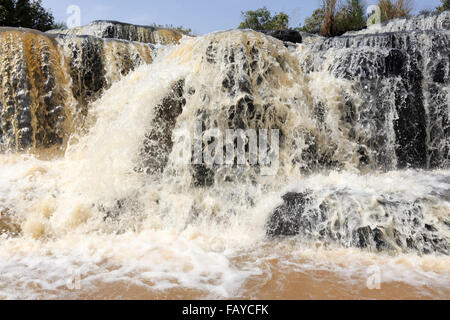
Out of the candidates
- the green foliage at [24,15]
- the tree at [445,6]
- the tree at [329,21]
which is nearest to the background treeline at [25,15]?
the green foliage at [24,15]

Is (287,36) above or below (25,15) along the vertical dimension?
below

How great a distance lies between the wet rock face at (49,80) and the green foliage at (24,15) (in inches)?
370

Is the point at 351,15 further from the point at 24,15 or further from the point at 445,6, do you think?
the point at 24,15

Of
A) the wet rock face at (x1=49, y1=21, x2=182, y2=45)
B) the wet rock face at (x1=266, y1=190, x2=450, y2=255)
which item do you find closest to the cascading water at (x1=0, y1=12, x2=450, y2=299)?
the wet rock face at (x1=266, y1=190, x2=450, y2=255)

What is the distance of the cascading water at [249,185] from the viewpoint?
2.63 metres

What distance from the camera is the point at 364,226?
10.1 ft

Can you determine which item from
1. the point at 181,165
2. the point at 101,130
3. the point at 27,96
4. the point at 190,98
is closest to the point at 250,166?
the point at 181,165

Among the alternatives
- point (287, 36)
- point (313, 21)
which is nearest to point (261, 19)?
point (313, 21)

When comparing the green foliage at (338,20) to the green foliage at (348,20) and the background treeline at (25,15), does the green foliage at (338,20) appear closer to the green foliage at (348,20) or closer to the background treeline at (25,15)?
the green foliage at (348,20)

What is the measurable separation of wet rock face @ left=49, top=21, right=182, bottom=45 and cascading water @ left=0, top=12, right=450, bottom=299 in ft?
14.3

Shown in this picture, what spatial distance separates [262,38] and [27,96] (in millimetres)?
3635

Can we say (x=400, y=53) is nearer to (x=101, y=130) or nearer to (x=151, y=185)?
(x=151, y=185)

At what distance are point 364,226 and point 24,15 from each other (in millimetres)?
15925

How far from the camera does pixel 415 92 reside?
4.96 meters
